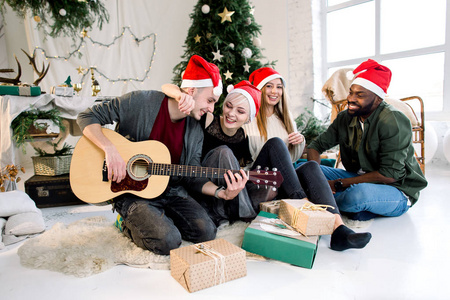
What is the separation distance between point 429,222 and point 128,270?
2.00 metres

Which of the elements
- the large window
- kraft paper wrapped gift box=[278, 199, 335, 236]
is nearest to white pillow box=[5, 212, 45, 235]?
kraft paper wrapped gift box=[278, 199, 335, 236]

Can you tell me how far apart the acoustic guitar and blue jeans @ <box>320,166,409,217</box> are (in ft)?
2.09

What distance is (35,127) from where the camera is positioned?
114 inches

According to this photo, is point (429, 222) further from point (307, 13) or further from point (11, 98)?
point (307, 13)

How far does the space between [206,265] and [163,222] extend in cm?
45

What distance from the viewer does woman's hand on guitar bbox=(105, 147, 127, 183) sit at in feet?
5.72

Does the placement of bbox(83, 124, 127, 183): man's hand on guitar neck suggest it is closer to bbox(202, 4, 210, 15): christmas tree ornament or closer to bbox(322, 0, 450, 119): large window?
bbox(202, 4, 210, 15): christmas tree ornament

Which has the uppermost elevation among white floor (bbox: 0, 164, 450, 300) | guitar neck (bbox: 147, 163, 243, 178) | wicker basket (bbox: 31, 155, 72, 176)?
guitar neck (bbox: 147, 163, 243, 178)

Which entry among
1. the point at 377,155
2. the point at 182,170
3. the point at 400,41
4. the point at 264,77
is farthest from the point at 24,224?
the point at 400,41

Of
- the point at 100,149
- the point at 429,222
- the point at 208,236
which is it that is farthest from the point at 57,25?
the point at 429,222

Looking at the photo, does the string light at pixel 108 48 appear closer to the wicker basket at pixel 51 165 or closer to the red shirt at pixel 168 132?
the wicker basket at pixel 51 165

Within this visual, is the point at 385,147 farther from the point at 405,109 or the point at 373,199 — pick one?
the point at 405,109

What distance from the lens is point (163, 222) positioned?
1767mm

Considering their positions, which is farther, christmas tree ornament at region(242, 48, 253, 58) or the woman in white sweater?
christmas tree ornament at region(242, 48, 253, 58)
